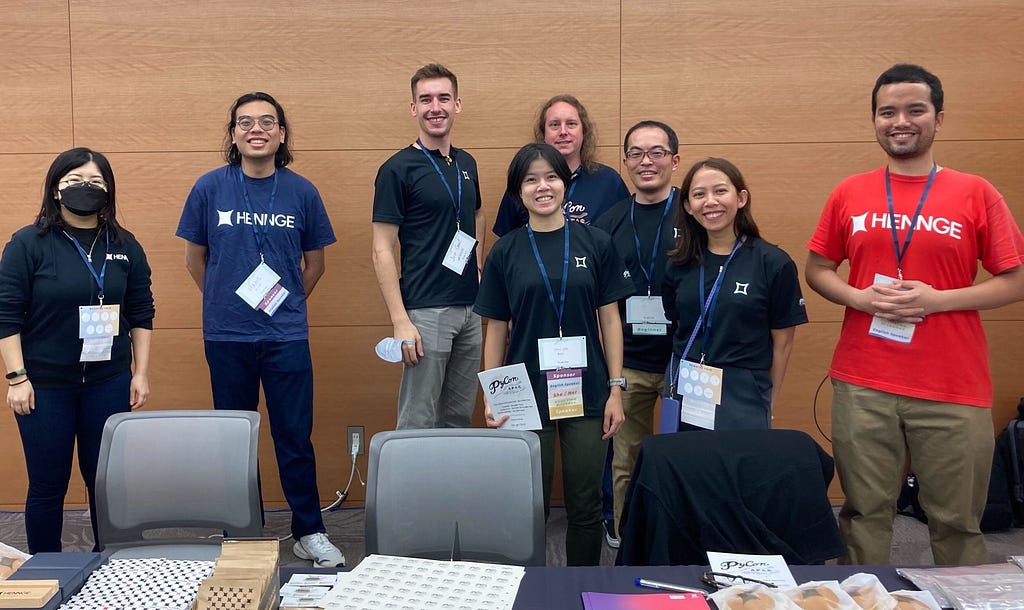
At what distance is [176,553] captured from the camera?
6.52 feet

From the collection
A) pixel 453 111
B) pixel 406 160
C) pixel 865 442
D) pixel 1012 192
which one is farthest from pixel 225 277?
pixel 1012 192

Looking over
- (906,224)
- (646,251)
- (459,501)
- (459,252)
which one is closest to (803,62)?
(646,251)

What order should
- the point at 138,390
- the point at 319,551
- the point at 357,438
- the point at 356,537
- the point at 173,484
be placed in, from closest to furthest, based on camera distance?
the point at 173,484
the point at 138,390
the point at 319,551
the point at 356,537
the point at 357,438

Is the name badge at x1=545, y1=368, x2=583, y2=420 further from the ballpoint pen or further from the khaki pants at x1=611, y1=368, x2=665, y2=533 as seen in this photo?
the ballpoint pen

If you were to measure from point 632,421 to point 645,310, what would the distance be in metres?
0.46

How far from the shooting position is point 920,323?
2141 mm

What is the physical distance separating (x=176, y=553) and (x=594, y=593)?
129 cm

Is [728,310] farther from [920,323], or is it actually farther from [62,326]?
[62,326]

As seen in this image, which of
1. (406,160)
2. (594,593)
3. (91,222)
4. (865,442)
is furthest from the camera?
Result: (406,160)

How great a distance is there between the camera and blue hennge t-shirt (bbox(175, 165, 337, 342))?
9.30 ft

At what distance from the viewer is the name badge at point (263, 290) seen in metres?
2.82

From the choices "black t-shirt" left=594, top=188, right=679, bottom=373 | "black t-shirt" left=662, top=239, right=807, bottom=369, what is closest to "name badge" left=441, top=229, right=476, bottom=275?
"black t-shirt" left=594, top=188, right=679, bottom=373

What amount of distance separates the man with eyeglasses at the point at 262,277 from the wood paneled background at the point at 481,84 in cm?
65

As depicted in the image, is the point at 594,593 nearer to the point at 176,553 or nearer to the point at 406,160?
the point at 176,553
